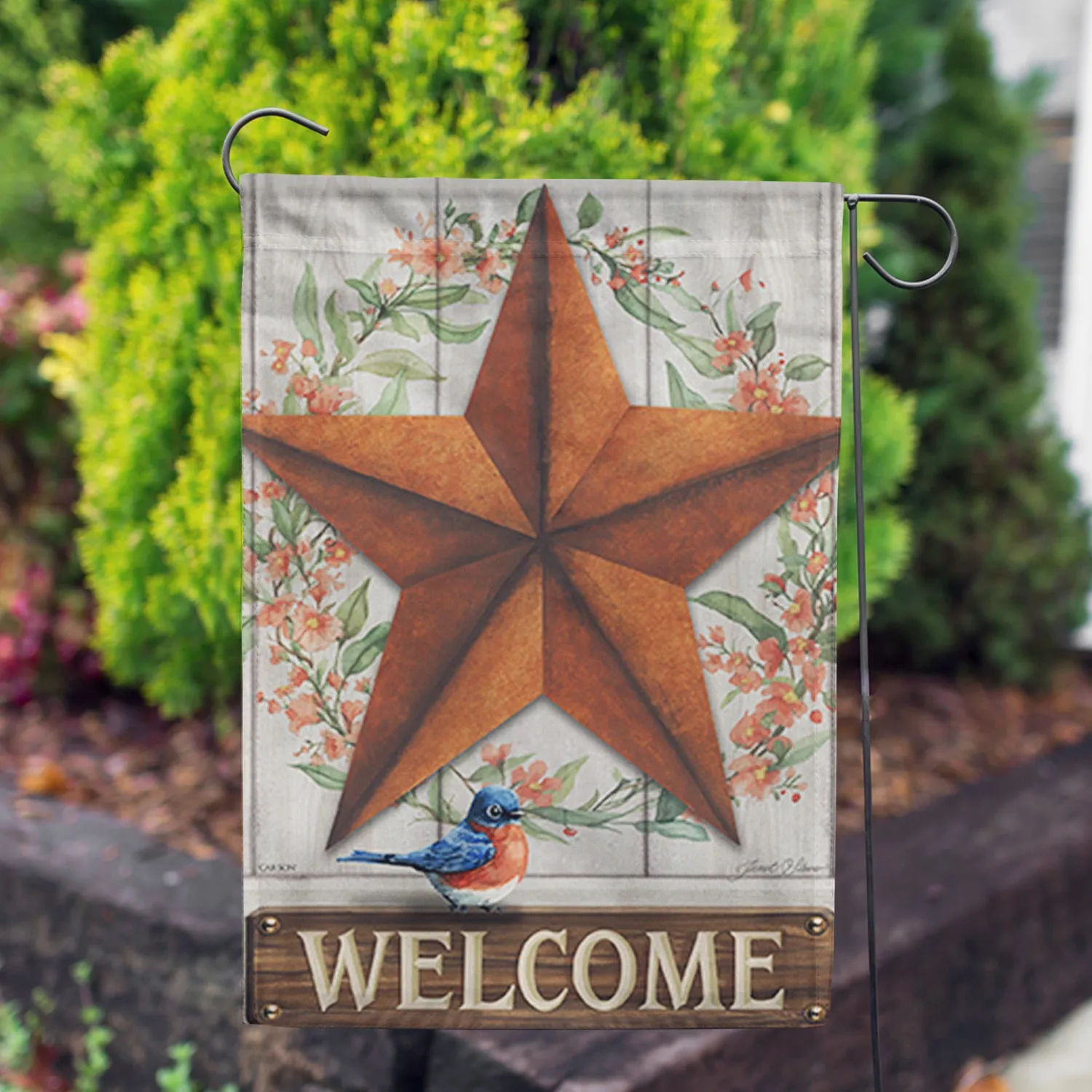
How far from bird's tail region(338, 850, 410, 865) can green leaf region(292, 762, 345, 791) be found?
0.09 m

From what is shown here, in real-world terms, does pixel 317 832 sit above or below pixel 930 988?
above

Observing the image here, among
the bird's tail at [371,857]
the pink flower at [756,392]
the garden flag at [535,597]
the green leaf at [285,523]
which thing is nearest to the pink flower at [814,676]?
the garden flag at [535,597]

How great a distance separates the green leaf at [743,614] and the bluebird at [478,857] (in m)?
0.36

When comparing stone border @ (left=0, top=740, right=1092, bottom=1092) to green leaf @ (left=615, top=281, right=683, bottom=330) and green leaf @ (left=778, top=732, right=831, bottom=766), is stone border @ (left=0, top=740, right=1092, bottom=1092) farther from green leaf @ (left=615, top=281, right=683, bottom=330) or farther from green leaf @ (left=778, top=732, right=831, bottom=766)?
green leaf @ (left=615, top=281, right=683, bottom=330)

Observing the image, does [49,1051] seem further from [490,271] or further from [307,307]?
[490,271]

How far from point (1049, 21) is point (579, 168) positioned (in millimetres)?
3600

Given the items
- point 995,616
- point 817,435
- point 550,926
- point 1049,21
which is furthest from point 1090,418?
point 550,926

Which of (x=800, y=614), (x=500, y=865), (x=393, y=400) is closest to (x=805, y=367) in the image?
(x=800, y=614)

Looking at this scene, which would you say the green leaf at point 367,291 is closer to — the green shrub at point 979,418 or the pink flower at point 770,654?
the pink flower at point 770,654

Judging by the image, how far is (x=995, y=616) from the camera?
3.68 meters

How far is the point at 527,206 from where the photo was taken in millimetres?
1304

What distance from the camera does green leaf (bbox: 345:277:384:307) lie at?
4.26 feet

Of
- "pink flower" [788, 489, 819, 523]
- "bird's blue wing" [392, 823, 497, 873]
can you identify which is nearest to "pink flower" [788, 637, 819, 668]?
"pink flower" [788, 489, 819, 523]

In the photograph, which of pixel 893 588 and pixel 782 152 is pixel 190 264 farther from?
pixel 893 588
